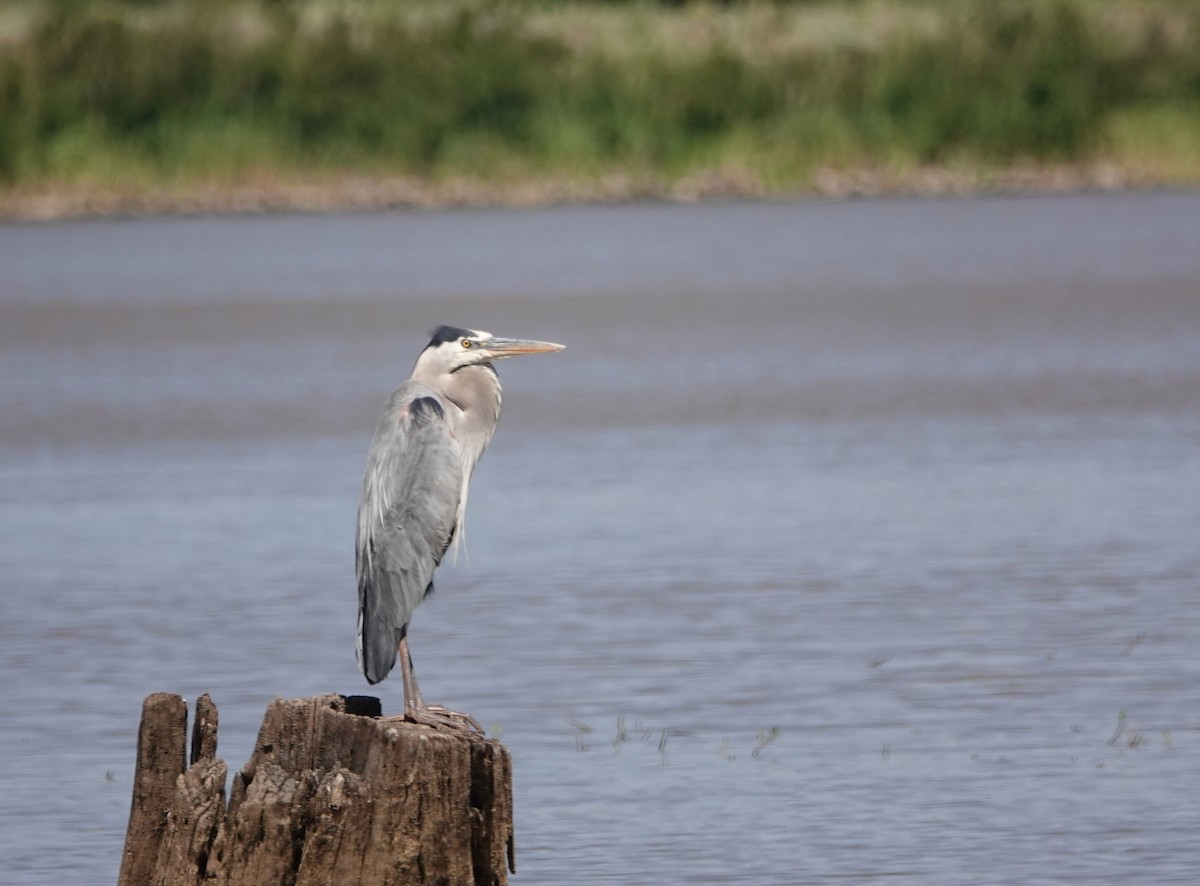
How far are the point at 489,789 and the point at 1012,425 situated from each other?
10.2 m

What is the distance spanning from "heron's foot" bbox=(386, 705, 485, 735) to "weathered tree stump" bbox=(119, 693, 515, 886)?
38cm

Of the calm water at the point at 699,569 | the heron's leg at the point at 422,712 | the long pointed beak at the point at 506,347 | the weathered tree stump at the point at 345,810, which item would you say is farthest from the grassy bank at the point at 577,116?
the weathered tree stump at the point at 345,810

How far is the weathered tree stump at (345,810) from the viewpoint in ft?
17.6

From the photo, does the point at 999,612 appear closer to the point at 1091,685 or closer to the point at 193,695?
the point at 1091,685

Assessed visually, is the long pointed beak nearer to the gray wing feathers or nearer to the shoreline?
the gray wing feathers

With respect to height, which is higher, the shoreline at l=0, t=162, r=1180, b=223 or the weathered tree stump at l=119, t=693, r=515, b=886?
the weathered tree stump at l=119, t=693, r=515, b=886

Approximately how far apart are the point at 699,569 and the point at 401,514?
460 centimetres

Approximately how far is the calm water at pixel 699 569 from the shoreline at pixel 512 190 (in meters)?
9.91

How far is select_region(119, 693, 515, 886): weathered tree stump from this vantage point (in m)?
5.37

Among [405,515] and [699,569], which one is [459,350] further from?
[699,569]

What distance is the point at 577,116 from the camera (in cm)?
3484

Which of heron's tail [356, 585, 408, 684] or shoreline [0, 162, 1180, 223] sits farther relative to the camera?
shoreline [0, 162, 1180, 223]

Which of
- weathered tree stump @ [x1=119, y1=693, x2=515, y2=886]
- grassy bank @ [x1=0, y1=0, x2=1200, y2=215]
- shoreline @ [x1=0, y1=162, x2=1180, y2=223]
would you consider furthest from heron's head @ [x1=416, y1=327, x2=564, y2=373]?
shoreline @ [x1=0, y1=162, x2=1180, y2=223]

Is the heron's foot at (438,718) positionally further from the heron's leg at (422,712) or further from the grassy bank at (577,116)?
the grassy bank at (577,116)
